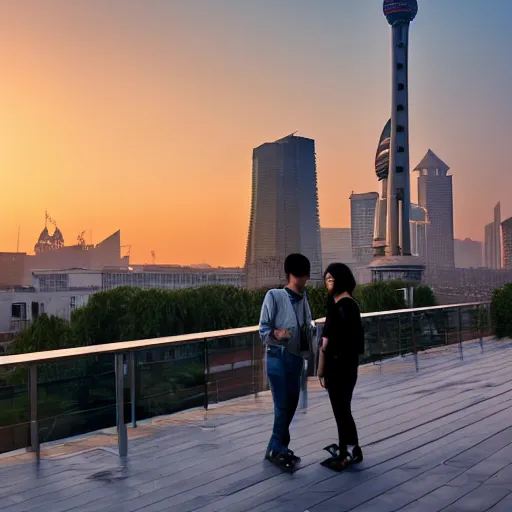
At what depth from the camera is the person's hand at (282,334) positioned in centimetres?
481

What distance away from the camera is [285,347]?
4918 millimetres

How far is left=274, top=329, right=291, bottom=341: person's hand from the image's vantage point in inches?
189

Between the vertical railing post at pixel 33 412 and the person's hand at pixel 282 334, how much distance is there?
195 cm

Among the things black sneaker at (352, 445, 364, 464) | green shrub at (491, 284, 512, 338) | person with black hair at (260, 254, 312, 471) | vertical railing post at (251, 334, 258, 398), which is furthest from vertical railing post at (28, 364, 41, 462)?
green shrub at (491, 284, 512, 338)

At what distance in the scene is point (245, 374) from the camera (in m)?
8.10

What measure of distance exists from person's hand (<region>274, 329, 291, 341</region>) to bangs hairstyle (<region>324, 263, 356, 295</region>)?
18.6 inches

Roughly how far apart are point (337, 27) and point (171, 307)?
2968cm

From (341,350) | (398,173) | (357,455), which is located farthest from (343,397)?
(398,173)

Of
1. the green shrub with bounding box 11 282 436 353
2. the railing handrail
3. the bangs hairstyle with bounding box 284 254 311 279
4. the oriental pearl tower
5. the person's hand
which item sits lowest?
the green shrub with bounding box 11 282 436 353

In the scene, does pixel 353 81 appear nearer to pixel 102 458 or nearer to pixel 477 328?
pixel 477 328

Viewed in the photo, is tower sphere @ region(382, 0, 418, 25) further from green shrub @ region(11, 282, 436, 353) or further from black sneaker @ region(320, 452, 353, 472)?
black sneaker @ region(320, 452, 353, 472)

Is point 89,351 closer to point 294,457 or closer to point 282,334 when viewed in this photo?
point 282,334

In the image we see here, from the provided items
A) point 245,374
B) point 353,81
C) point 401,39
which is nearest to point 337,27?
point 353,81

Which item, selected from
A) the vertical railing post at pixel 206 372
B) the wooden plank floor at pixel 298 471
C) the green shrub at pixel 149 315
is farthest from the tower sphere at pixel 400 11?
the vertical railing post at pixel 206 372
